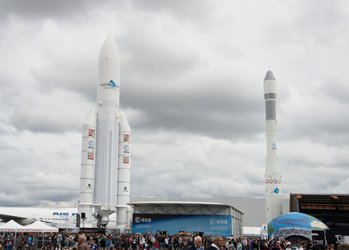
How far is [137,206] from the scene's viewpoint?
48.8 metres

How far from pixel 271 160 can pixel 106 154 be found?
18.0 meters

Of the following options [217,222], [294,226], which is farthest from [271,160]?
[294,226]

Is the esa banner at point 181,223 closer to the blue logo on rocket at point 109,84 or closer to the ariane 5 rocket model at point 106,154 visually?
the ariane 5 rocket model at point 106,154

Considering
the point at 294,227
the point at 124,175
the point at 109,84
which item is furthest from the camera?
the point at 124,175

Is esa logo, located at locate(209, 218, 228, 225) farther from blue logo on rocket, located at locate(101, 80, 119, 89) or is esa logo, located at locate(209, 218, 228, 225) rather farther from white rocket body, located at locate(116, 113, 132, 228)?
blue logo on rocket, located at locate(101, 80, 119, 89)

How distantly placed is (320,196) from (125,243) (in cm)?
2582

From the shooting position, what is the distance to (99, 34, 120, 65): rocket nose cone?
47.4 m

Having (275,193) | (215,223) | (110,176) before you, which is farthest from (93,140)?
(275,193)

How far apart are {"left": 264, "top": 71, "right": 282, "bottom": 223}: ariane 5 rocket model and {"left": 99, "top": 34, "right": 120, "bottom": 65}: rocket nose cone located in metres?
17.2

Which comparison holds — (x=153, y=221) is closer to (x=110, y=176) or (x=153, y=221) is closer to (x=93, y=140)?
(x=110, y=176)

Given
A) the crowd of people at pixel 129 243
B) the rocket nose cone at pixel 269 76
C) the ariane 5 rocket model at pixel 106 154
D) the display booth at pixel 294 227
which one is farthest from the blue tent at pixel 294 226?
the rocket nose cone at pixel 269 76

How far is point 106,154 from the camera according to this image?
46.4m

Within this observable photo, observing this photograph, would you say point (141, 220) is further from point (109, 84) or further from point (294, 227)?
point (294, 227)

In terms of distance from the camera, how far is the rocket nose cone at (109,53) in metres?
47.4
